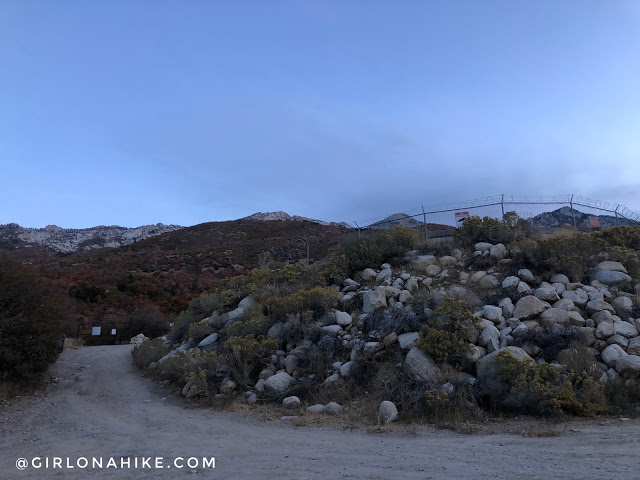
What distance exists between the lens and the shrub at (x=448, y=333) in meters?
9.66

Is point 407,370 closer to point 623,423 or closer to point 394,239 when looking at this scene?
point 623,423

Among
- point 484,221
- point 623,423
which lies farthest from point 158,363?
point 623,423

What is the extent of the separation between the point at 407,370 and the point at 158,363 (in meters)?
10.1

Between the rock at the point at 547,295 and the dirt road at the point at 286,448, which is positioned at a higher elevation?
the rock at the point at 547,295

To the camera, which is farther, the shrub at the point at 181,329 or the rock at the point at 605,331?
the shrub at the point at 181,329

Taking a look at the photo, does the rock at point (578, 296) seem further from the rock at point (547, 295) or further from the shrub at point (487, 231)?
the shrub at point (487, 231)

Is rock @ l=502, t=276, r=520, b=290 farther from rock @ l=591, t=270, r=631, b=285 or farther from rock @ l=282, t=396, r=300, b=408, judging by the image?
rock @ l=282, t=396, r=300, b=408

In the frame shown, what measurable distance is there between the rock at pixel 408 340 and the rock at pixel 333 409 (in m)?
2.07

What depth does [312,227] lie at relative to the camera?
69688mm

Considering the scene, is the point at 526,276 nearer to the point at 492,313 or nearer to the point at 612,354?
the point at 492,313

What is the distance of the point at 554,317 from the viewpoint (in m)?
10.6

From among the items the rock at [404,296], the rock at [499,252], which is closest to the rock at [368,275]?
the rock at [404,296]

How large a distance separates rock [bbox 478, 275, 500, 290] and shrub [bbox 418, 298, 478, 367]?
8.44 feet

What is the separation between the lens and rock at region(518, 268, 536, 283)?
12.6m
